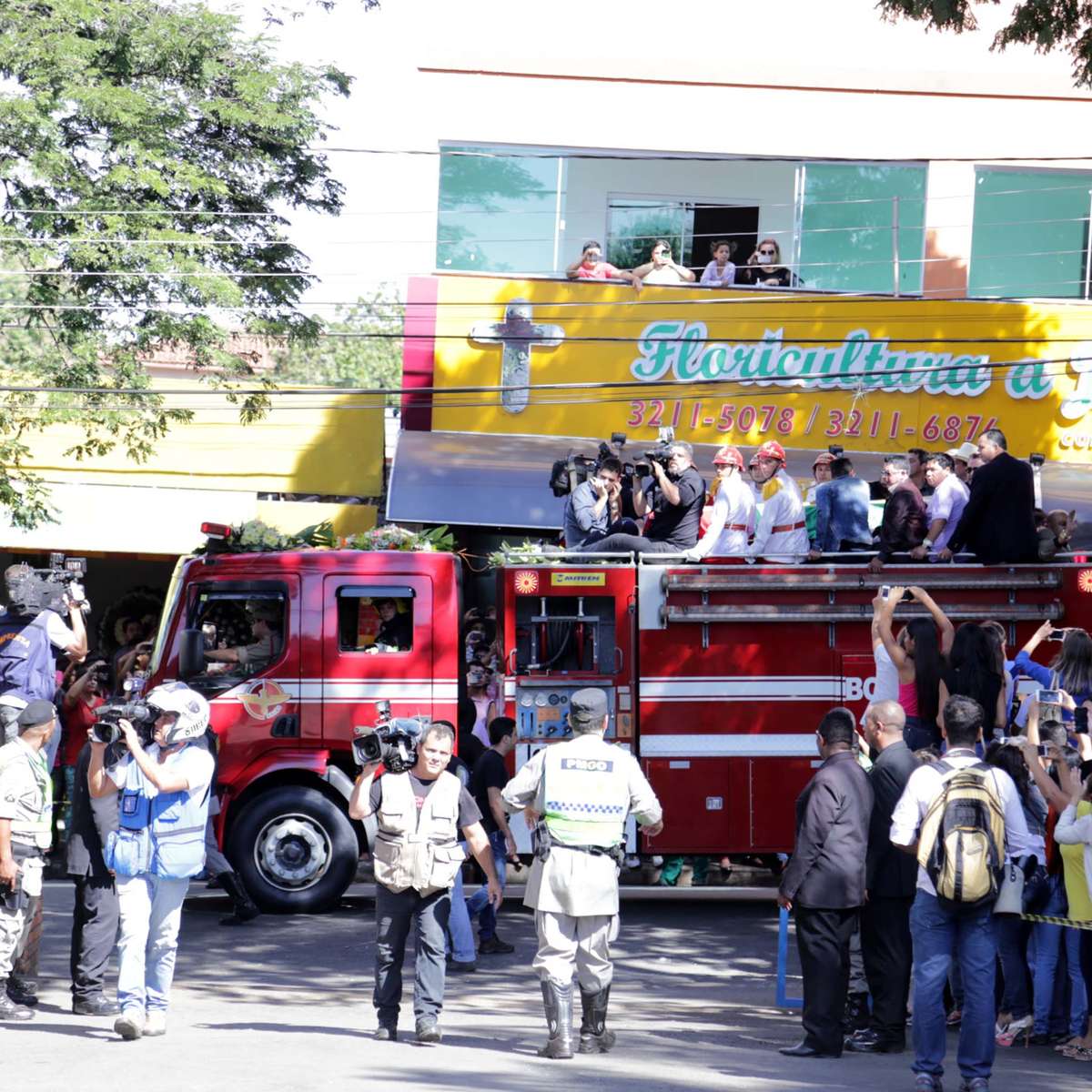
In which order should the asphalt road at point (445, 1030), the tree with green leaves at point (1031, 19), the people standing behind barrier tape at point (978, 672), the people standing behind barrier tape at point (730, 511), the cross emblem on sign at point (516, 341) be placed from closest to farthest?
the asphalt road at point (445, 1030) → the people standing behind barrier tape at point (978, 672) → the tree with green leaves at point (1031, 19) → the people standing behind barrier tape at point (730, 511) → the cross emblem on sign at point (516, 341)

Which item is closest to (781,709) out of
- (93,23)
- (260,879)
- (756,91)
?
(260,879)

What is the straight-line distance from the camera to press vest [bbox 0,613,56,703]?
38.5ft

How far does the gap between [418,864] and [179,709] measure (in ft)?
4.77

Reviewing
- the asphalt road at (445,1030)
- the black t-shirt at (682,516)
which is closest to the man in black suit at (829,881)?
the asphalt road at (445,1030)

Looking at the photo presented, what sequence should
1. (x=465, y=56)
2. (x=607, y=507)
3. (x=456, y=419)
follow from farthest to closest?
(x=465, y=56) → (x=456, y=419) → (x=607, y=507)

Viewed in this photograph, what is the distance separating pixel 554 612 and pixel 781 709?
1.87 meters

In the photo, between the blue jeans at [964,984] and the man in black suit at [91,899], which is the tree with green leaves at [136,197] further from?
the blue jeans at [964,984]

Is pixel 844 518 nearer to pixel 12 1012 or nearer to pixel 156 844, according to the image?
pixel 156 844

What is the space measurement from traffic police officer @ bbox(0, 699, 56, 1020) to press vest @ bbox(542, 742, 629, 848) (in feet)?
9.11

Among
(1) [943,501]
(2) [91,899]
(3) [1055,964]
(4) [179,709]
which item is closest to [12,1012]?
(2) [91,899]

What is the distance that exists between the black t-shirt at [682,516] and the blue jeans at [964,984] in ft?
19.0

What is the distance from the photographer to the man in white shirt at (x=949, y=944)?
753cm

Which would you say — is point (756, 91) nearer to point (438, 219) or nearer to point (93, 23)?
point (438, 219)

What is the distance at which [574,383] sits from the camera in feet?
69.7
